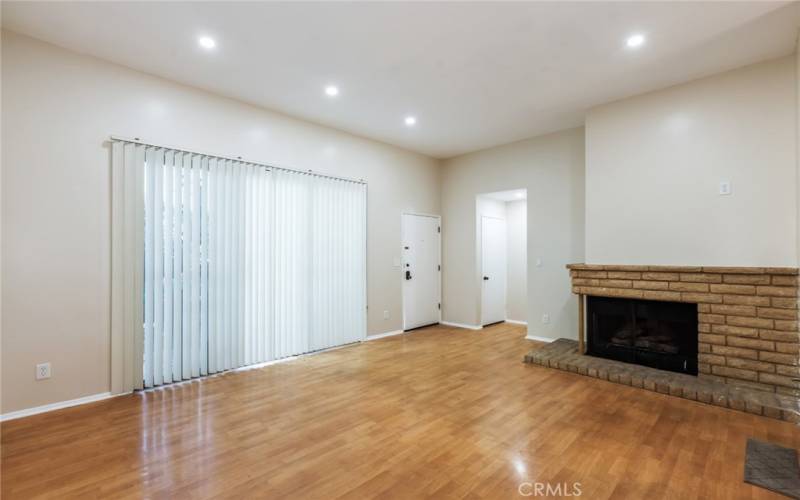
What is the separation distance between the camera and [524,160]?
5668 millimetres

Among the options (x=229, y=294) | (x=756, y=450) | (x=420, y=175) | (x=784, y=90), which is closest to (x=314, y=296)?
(x=229, y=294)

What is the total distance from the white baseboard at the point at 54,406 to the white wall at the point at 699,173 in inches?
208

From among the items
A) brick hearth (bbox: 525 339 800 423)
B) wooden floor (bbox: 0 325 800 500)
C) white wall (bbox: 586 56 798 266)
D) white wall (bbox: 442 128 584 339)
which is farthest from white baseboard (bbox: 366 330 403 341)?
white wall (bbox: 586 56 798 266)

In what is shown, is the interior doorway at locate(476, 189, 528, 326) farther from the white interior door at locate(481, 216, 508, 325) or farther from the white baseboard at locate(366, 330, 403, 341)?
the white baseboard at locate(366, 330, 403, 341)

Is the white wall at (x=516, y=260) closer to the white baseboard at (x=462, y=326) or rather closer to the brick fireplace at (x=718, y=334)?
the white baseboard at (x=462, y=326)

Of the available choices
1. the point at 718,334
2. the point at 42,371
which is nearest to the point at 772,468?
the point at 718,334

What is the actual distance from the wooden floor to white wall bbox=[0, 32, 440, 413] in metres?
0.50

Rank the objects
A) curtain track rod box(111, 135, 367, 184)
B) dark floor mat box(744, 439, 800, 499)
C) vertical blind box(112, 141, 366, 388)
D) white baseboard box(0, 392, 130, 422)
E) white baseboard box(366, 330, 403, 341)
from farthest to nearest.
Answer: white baseboard box(366, 330, 403, 341) → vertical blind box(112, 141, 366, 388) → curtain track rod box(111, 135, 367, 184) → white baseboard box(0, 392, 130, 422) → dark floor mat box(744, 439, 800, 499)

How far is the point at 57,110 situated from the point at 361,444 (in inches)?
147

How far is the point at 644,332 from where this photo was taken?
3.98 meters

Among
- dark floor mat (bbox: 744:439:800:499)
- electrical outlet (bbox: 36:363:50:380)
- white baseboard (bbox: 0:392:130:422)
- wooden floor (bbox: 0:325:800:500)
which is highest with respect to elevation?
electrical outlet (bbox: 36:363:50:380)

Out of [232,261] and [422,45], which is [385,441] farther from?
[422,45]

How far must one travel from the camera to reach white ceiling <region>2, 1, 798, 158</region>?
8.71ft

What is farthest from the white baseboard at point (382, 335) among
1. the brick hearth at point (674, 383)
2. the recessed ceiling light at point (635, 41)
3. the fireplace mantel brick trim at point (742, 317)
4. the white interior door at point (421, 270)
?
the recessed ceiling light at point (635, 41)
